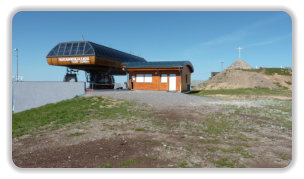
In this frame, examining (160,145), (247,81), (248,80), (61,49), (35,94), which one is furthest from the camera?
(248,80)

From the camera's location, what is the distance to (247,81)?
130 ft

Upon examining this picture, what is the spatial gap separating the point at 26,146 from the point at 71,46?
988 inches

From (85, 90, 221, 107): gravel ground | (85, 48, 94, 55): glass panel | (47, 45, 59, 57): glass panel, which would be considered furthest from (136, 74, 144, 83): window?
(47, 45, 59, 57): glass panel

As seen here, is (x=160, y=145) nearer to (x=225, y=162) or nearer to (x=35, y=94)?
(x=225, y=162)

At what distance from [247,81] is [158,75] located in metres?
24.4

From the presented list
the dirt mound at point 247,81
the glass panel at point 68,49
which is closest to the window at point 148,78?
the glass panel at point 68,49

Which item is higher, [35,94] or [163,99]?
[35,94]

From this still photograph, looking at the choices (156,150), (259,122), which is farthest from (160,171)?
(259,122)

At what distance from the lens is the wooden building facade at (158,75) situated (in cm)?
2517

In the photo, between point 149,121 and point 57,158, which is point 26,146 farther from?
point 149,121

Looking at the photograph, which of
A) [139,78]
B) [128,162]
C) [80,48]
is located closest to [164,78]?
[139,78]

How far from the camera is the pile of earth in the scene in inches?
1461

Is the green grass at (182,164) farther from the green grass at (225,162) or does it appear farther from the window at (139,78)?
the window at (139,78)

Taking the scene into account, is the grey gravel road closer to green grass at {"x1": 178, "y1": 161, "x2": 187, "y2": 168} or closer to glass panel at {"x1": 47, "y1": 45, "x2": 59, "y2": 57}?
green grass at {"x1": 178, "y1": 161, "x2": 187, "y2": 168}
